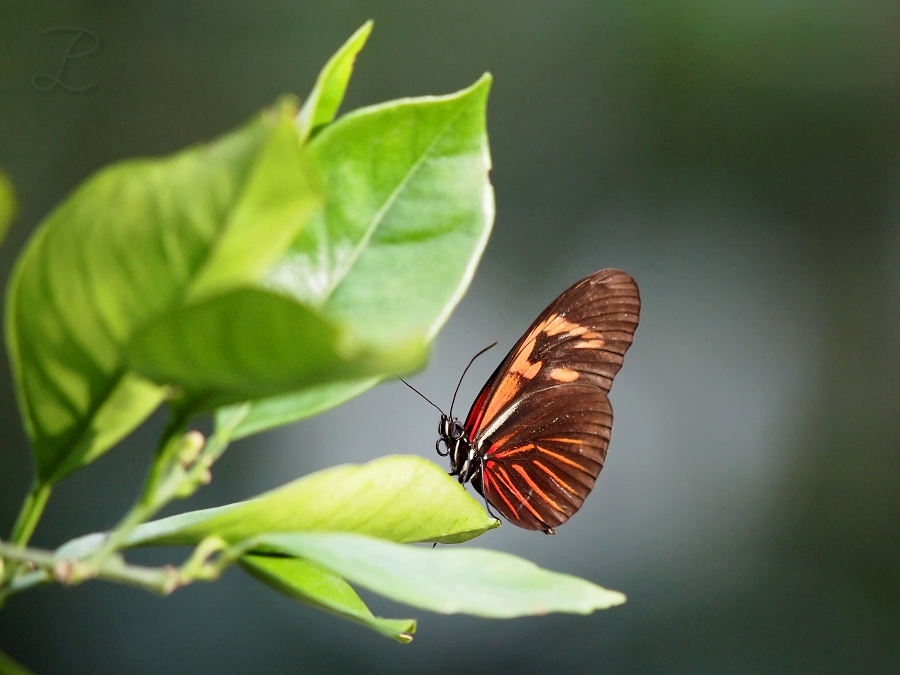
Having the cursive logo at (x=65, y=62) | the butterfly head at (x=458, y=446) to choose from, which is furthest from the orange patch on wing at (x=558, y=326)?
the cursive logo at (x=65, y=62)

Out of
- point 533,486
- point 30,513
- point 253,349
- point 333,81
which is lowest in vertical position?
point 533,486

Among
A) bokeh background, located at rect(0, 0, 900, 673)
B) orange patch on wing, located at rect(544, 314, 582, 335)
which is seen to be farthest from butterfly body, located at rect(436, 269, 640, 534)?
bokeh background, located at rect(0, 0, 900, 673)

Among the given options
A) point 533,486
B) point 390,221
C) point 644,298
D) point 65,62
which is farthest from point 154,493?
point 644,298

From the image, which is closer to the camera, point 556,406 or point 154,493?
point 154,493

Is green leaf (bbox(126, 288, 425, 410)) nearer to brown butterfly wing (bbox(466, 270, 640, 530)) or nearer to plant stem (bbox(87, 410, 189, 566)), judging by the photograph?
plant stem (bbox(87, 410, 189, 566))

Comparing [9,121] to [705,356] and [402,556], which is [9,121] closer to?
[705,356]

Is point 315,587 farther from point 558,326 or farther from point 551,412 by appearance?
point 551,412

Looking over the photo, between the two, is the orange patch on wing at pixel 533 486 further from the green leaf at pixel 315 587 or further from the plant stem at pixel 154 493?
the plant stem at pixel 154 493
